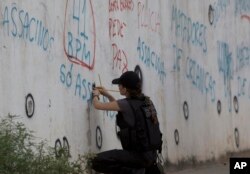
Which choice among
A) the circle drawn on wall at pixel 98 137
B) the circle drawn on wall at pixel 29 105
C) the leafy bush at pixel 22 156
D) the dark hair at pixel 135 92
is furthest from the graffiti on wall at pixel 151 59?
the leafy bush at pixel 22 156

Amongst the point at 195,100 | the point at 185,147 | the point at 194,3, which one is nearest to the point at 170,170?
the point at 185,147

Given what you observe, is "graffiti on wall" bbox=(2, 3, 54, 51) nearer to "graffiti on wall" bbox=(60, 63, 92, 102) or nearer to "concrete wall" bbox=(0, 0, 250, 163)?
"concrete wall" bbox=(0, 0, 250, 163)

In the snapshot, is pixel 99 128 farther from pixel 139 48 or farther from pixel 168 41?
pixel 168 41

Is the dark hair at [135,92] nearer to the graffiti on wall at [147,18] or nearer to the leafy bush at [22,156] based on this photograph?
the leafy bush at [22,156]

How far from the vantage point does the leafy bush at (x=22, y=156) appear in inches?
239

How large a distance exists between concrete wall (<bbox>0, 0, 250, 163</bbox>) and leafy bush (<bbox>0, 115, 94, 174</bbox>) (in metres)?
0.32

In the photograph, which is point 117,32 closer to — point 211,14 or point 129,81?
point 129,81

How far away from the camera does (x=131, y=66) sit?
9438 mm

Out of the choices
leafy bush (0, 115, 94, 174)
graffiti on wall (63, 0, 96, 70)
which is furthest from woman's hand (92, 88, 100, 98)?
leafy bush (0, 115, 94, 174)

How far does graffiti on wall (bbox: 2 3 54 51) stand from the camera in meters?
6.98

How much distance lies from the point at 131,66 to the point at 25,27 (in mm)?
2437

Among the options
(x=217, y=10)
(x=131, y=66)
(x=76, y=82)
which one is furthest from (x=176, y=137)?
(x=76, y=82)

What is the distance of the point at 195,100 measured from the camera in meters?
11.5

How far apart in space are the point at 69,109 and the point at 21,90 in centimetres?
93
